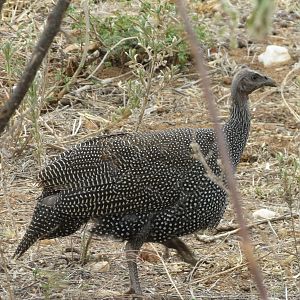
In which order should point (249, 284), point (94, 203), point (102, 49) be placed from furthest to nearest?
point (102, 49), point (249, 284), point (94, 203)

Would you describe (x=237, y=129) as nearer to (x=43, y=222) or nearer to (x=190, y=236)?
(x=190, y=236)

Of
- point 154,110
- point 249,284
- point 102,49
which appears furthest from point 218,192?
point 102,49

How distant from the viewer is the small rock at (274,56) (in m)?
7.86

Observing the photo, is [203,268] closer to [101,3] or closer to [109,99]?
[109,99]

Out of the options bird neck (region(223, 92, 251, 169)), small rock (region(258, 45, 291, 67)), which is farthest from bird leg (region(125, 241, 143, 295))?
small rock (region(258, 45, 291, 67))

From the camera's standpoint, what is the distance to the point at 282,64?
25.8 feet

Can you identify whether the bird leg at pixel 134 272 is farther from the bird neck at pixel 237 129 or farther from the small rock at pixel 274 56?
the small rock at pixel 274 56

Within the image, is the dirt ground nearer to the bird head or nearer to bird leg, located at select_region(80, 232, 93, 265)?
bird leg, located at select_region(80, 232, 93, 265)

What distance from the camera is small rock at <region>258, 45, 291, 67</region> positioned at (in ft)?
25.8

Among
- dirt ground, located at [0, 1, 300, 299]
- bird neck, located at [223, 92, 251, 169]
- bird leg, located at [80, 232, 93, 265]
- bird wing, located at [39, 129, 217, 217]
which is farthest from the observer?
bird neck, located at [223, 92, 251, 169]

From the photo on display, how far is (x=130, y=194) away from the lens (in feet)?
14.1

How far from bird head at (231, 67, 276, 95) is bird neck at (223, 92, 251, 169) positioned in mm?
99

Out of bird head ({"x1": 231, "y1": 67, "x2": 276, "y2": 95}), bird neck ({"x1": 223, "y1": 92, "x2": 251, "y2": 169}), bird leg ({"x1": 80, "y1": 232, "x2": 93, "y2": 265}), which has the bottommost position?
bird leg ({"x1": 80, "y1": 232, "x2": 93, "y2": 265})

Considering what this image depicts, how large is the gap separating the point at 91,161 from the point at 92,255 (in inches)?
26.9
